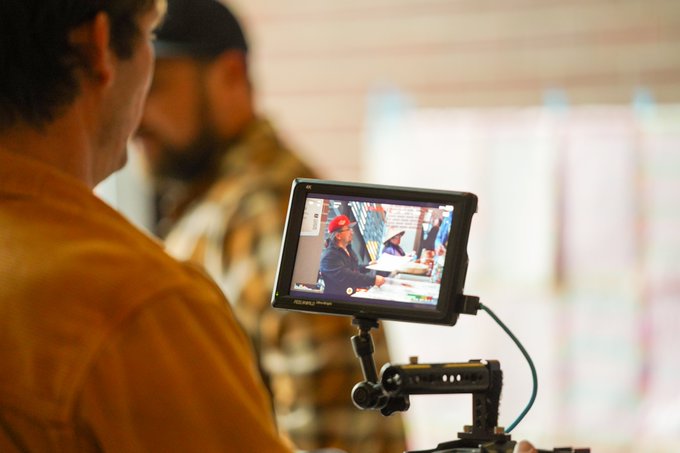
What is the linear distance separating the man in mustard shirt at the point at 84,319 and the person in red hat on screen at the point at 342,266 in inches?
4.7

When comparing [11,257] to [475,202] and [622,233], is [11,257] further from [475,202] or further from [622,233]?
[622,233]

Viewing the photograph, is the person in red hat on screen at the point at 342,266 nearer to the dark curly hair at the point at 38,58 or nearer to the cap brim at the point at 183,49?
the dark curly hair at the point at 38,58

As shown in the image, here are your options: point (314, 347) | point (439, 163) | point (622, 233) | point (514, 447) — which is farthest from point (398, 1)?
point (514, 447)

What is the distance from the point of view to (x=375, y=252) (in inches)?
41.2

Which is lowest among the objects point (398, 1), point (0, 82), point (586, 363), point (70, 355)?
point (586, 363)

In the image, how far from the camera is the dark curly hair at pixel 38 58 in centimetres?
107

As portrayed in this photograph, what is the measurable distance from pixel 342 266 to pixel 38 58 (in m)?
0.42

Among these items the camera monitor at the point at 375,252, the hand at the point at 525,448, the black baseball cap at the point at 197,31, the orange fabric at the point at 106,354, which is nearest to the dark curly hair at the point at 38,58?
the orange fabric at the point at 106,354

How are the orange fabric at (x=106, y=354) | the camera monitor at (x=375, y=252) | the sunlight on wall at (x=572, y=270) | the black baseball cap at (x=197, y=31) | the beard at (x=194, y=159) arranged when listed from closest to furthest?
the orange fabric at (x=106, y=354), the camera monitor at (x=375, y=252), the black baseball cap at (x=197, y=31), the beard at (x=194, y=159), the sunlight on wall at (x=572, y=270)

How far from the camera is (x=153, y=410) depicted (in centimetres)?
93

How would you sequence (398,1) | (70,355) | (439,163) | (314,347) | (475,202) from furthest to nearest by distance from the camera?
(398,1), (439,163), (314,347), (475,202), (70,355)

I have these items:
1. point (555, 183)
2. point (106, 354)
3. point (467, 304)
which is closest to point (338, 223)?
point (467, 304)

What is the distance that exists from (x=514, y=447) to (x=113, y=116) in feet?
1.98

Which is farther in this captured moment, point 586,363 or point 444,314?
point 586,363
